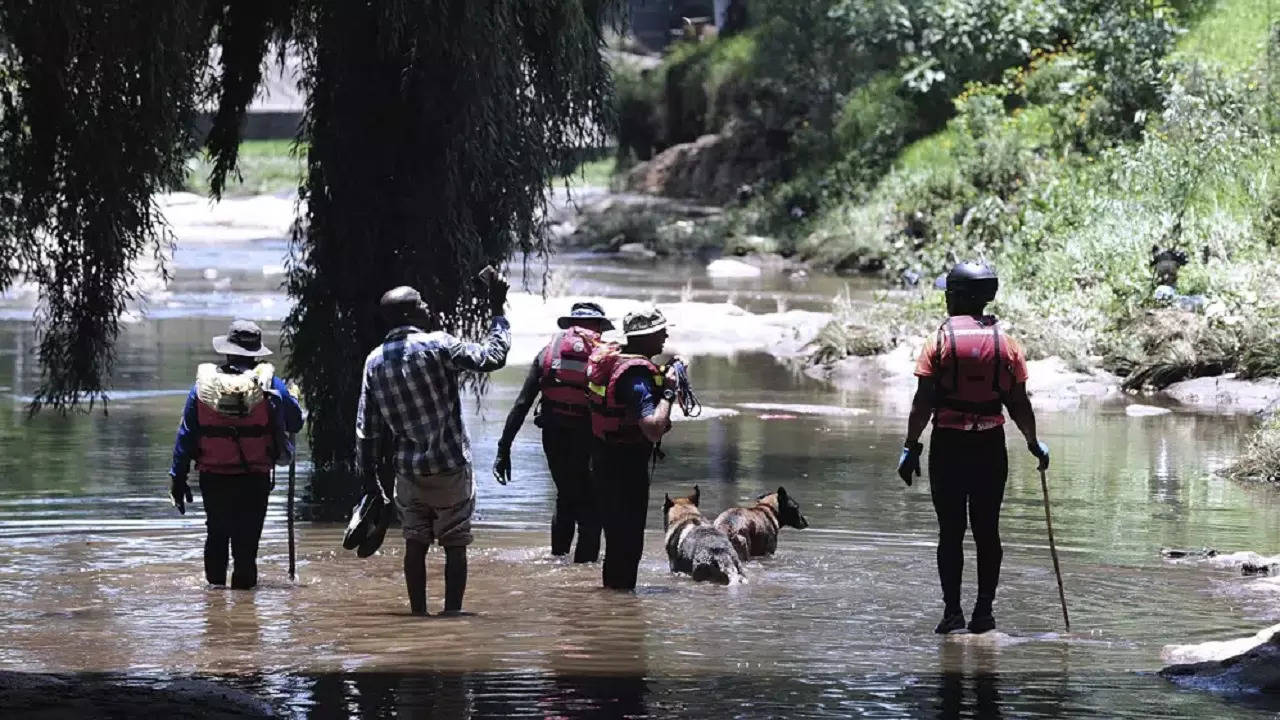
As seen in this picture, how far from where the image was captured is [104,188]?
1161 centimetres

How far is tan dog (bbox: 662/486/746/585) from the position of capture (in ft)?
38.4

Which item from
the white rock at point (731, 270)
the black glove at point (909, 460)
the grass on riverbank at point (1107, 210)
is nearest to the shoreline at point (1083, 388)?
the grass on riverbank at point (1107, 210)

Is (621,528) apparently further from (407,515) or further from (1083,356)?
(1083,356)

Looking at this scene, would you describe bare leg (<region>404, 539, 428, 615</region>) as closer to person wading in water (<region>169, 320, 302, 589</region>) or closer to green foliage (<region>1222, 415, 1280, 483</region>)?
person wading in water (<region>169, 320, 302, 589</region>)

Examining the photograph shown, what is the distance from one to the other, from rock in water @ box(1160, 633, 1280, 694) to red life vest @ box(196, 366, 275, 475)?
4.90m

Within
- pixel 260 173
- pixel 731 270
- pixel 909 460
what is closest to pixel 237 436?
pixel 909 460

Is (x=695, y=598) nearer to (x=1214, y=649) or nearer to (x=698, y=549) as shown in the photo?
(x=698, y=549)

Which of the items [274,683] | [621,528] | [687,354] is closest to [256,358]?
[621,528]

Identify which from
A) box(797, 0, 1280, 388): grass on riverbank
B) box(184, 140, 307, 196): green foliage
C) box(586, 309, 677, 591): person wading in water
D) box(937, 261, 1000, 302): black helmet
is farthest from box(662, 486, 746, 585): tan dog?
box(184, 140, 307, 196): green foliage

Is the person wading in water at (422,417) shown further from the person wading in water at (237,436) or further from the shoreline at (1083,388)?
the shoreline at (1083,388)

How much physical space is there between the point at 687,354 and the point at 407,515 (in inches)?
608

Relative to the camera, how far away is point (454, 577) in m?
10.5

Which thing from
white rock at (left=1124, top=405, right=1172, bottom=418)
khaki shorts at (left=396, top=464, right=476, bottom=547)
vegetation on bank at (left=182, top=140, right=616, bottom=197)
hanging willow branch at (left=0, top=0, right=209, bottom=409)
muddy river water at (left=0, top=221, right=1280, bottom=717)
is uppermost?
vegetation on bank at (left=182, top=140, right=616, bottom=197)

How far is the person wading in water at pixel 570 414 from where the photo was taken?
39.7 ft
